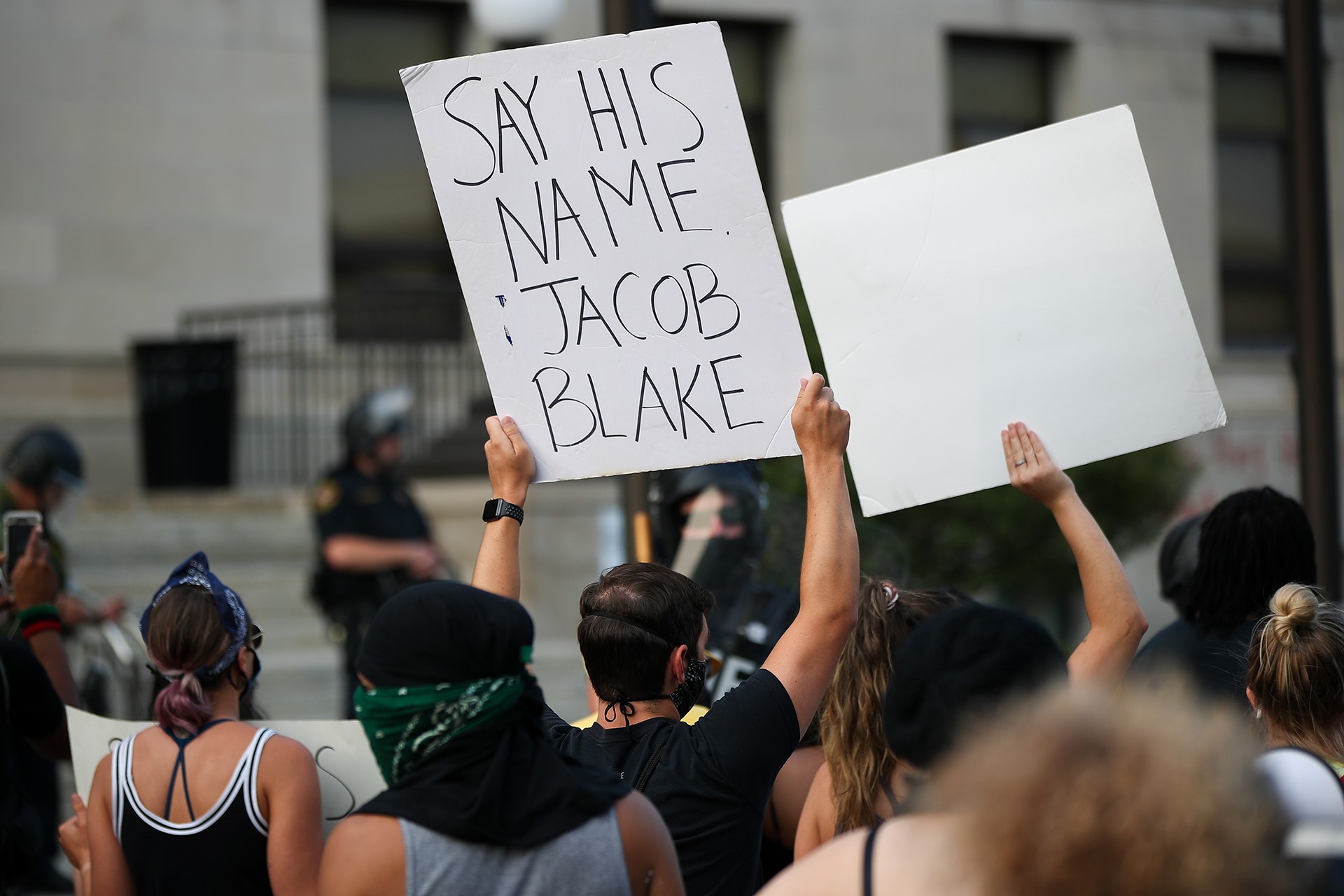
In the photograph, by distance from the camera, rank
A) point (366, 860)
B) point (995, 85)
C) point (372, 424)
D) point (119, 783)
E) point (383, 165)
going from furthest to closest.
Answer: point (995, 85) < point (383, 165) < point (372, 424) < point (119, 783) < point (366, 860)

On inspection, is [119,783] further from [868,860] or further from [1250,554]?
[1250,554]

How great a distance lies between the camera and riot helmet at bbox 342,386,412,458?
7.62 meters

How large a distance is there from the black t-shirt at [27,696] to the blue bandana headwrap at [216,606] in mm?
803

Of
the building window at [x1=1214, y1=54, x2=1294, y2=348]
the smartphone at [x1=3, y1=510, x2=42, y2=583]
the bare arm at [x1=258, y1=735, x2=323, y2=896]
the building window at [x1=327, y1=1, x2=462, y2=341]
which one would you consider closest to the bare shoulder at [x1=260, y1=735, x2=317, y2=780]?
the bare arm at [x1=258, y1=735, x2=323, y2=896]

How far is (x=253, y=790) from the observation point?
2512mm

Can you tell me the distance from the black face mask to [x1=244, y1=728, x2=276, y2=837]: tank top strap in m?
0.75

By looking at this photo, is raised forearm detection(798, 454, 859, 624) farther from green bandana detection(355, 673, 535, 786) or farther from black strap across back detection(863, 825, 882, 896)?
Answer: black strap across back detection(863, 825, 882, 896)

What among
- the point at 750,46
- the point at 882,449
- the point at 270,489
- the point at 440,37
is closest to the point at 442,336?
the point at 270,489

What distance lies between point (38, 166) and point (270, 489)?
404 cm

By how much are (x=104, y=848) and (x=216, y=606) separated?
18.7 inches

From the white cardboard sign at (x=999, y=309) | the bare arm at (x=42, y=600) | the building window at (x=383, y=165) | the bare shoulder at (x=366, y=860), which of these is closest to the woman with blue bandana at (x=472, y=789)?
the bare shoulder at (x=366, y=860)

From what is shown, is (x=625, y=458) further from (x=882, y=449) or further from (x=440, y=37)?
(x=440, y=37)

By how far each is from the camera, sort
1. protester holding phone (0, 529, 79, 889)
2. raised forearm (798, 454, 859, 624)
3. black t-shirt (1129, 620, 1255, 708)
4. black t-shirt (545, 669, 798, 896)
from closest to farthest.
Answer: black t-shirt (545, 669, 798, 896), raised forearm (798, 454, 859, 624), black t-shirt (1129, 620, 1255, 708), protester holding phone (0, 529, 79, 889)

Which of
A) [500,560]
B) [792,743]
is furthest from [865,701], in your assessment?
[500,560]
